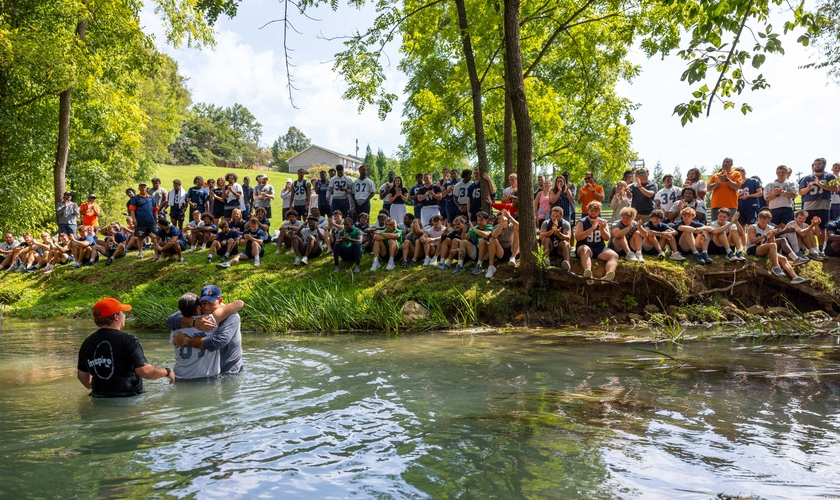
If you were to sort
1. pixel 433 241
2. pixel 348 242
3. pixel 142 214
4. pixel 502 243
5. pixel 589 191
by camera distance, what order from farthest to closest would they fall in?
1. pixel 142 214
2. pixel 348 242
3. pixel 589 191
4. pixel 433 241
5. pixel 502 243

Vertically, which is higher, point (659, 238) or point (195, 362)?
point (659, 238)

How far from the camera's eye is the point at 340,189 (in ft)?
63.1

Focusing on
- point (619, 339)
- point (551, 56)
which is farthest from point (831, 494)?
point (551, 56)

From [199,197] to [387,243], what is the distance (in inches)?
314

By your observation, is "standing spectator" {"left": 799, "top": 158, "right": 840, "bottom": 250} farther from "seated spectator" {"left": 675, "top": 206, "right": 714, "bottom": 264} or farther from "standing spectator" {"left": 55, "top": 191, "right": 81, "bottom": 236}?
"standing spectator" {"left": 55, "top": 191, "right": 81, "bottom": 236}

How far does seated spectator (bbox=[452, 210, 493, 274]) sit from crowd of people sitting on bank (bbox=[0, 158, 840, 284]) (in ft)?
0.09

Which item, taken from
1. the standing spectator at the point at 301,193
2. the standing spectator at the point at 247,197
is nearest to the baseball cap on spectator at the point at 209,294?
the standing spectator at the point at 301,193

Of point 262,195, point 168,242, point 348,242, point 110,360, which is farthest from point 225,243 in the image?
point 110,360

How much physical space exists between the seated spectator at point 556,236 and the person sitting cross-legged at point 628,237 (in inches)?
41.9

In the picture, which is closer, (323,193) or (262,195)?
(323,193)

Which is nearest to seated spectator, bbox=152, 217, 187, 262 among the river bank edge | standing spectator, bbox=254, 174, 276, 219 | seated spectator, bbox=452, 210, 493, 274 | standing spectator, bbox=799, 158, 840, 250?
standing spectator, bbox=254, 174, 276, 219

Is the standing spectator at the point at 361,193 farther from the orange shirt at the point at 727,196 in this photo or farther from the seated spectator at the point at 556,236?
the orange shirt at the point at 727,196

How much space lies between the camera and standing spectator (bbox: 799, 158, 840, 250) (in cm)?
1508

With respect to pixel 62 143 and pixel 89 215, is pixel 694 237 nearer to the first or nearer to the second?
pixel 89 215
